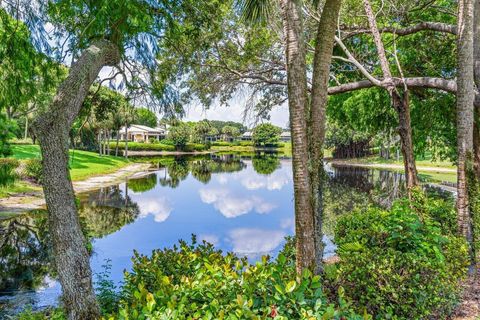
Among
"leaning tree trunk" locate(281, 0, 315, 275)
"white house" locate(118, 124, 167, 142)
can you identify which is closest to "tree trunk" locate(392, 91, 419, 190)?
"leaning tree trunk" locate(281, 0, 315, 275)

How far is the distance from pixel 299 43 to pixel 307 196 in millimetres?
1499

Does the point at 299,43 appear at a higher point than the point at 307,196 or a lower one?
higher

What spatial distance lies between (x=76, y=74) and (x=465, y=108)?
5523 mm

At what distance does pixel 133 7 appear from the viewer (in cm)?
409

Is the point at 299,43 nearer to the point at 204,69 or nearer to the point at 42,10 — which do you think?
the point at 42,10

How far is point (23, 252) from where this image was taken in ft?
28.2

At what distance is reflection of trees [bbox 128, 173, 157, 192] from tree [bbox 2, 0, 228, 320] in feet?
51.6

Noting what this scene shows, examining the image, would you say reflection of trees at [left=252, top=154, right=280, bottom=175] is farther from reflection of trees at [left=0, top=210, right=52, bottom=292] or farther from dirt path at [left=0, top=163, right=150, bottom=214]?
reflection of trees at [left=0, top=210, right=52, bottom=292]

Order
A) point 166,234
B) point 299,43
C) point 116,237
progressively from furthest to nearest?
point 166,234 → point 116,237 → point 299,43

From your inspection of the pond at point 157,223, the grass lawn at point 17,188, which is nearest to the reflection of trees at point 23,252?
the pond at point 157,223

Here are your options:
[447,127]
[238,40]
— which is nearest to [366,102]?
[447,127]

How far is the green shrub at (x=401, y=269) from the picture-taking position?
3.43 metres

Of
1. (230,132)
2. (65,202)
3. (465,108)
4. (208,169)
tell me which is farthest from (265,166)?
(230,132)

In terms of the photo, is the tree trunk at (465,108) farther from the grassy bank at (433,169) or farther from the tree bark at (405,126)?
the grassy bank at (433,169)
